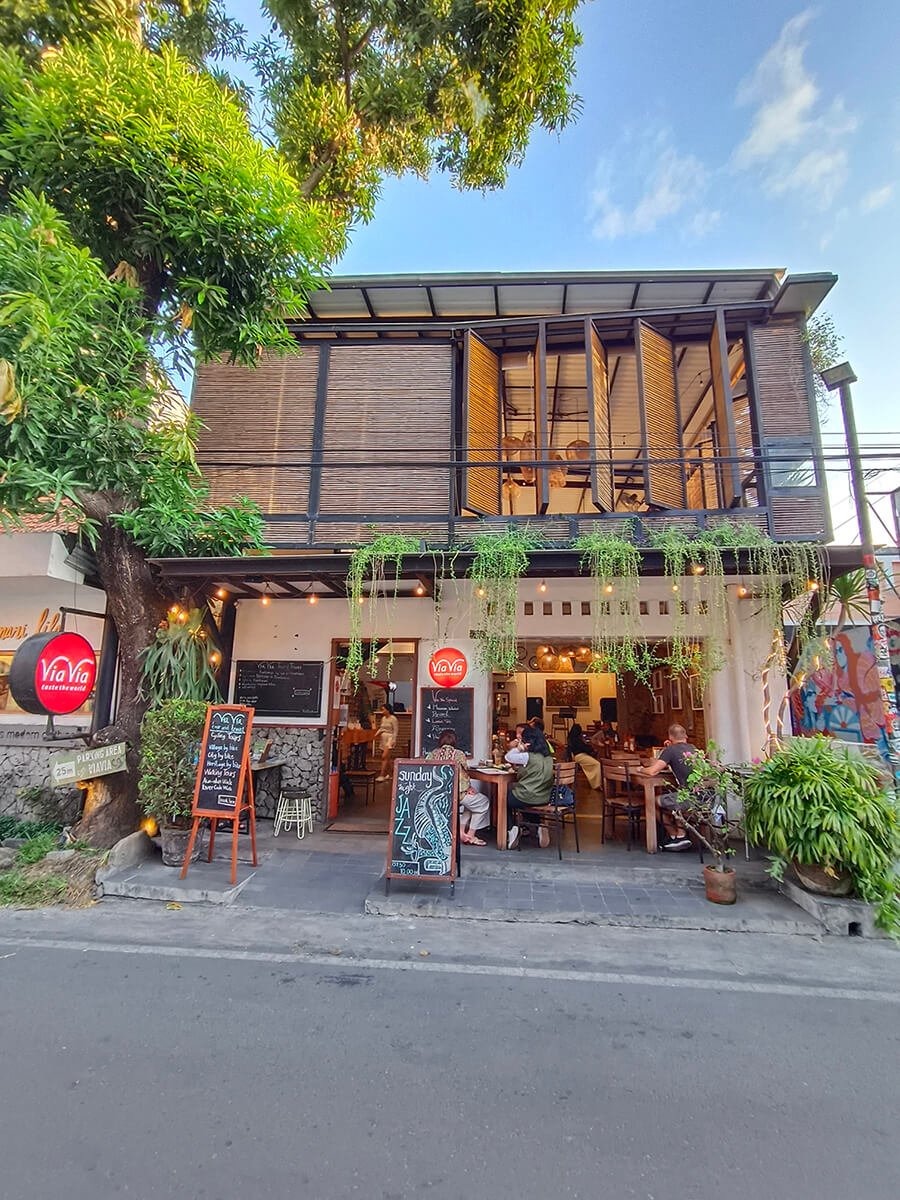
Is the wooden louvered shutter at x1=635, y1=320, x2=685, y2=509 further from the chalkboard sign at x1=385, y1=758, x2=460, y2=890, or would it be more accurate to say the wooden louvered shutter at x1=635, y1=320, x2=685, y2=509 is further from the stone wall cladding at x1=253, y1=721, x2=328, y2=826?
the stone wall cladding at x1=253, y1=721, x2=328, y2=826

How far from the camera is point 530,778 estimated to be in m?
7.52

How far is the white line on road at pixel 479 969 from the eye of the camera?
4.23m

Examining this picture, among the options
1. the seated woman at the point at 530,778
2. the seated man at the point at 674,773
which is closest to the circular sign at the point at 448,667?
the seated woman at the point at 530,778

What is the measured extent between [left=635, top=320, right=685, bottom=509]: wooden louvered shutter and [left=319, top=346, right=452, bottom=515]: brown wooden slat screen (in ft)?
9.53

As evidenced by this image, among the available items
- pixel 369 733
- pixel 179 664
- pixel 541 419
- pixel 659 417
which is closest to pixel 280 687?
pixel 179 664

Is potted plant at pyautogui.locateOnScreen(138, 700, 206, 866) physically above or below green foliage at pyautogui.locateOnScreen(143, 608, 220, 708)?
below

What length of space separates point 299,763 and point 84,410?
5.91 metres

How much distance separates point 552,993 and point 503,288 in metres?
9.45

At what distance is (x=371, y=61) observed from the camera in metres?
8.79

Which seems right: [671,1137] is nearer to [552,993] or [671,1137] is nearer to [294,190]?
[552,993]

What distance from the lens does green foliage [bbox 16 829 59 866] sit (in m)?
6.63

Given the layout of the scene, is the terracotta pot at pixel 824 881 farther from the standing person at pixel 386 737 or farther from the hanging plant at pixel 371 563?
the standing person at pixel 386 737

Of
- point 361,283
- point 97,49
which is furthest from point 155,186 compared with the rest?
point 361,283

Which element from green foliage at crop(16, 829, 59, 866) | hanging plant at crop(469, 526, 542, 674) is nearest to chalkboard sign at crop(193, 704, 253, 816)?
green foliage at crop(16, 829, 59, 866)
